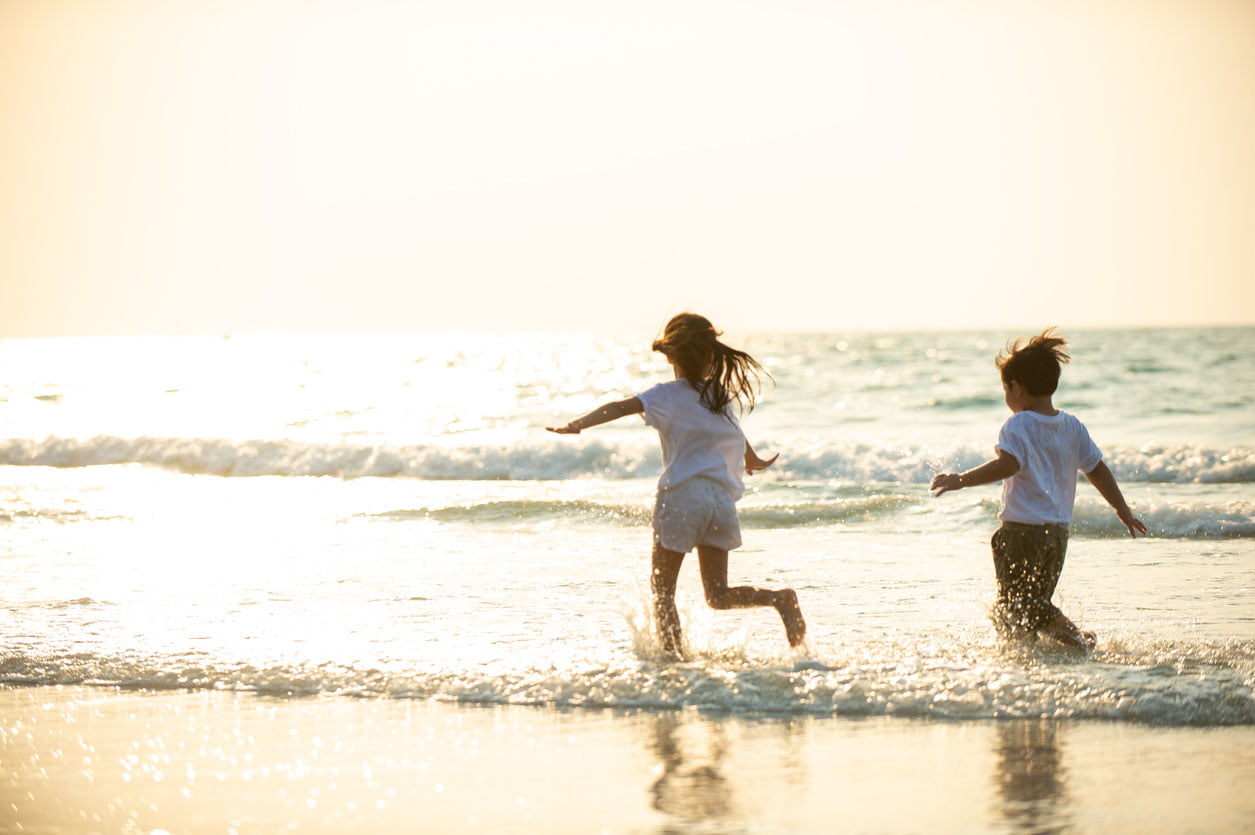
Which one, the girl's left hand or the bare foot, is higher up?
the girl's left hand

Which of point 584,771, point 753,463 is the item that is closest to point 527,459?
point 753,463

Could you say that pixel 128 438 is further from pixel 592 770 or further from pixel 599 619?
pixel 592 770

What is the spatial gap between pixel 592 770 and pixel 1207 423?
21.6 meters

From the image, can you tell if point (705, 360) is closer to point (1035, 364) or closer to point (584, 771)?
point (1035, 364)

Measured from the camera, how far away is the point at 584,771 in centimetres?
433

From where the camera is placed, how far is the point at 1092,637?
575 cm

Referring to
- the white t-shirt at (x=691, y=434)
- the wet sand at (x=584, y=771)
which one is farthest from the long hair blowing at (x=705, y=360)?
the wet sand at (x=584, y=771)

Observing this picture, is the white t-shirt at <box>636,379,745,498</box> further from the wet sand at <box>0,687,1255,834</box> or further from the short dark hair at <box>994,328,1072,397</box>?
the short dark hair at <box>994,328,1072,397</box>

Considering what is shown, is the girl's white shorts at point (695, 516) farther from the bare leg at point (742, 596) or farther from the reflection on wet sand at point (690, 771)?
the reflection on wet sand at point (690, 771)

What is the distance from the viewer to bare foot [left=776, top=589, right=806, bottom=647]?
566cm

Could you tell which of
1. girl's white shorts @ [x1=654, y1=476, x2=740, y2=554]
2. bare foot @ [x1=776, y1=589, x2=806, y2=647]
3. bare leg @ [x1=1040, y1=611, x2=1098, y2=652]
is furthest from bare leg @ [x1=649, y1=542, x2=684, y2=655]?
bare leg @ [x1=1040, y1=611, x2=1098, y2=652]

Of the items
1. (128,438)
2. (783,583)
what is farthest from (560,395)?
(783,583)

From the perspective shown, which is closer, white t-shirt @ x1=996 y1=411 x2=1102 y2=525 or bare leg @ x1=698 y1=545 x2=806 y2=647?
white t-shirt @ x1=996 y1=411 x2=1102 y2=525

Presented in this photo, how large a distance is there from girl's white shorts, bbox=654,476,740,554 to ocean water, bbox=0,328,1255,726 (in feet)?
1.91
